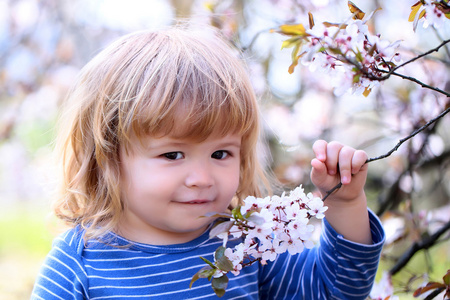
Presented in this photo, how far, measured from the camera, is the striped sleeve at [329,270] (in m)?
1.09

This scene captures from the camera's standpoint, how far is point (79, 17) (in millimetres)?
3029

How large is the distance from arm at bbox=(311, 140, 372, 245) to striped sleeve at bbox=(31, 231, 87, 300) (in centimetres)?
55

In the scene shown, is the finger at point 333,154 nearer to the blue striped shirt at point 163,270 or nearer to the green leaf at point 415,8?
the blue striped shirt at point 163,270

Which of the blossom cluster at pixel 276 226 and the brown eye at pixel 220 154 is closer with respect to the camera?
the blossom cluster at pixel 276 226

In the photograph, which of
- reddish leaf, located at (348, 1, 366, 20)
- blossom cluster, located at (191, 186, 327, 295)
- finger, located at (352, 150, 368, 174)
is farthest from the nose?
reddish leaf, located at (348, 1, 366, 20)

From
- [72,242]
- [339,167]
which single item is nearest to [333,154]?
[339,167]

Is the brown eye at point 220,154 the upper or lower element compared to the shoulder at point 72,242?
upper

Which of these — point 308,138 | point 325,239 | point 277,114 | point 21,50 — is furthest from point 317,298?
point 21,50

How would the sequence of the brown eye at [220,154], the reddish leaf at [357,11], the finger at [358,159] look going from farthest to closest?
1. the brown eye at [220,154]
2. the finger at [358,159]
3. the reddish leaf at [357,11]

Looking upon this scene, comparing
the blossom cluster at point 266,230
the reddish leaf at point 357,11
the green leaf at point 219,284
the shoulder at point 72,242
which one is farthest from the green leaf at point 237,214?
the shoulder at point 72,242

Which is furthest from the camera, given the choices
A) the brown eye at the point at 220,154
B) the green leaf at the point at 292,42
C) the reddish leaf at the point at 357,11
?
the brown eye at the point at 220,154

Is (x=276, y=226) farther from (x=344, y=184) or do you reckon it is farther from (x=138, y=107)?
(x=138, y=107)

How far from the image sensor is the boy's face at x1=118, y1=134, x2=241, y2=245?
1.00m

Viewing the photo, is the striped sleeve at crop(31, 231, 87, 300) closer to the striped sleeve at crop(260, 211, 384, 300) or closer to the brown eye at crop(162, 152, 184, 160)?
the brown eye at crop(162, 152, 184, 160)
